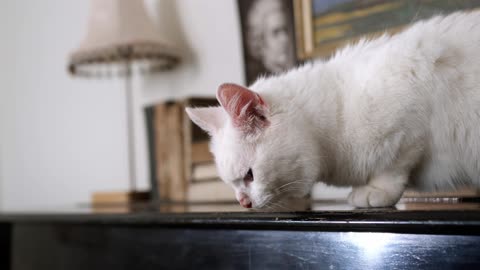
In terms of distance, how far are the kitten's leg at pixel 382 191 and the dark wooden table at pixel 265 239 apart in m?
0.02

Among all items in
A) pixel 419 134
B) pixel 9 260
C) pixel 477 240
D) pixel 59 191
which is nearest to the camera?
pixel 477 240

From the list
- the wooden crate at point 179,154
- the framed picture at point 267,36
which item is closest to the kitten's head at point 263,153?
the wooden crate at point 179,154

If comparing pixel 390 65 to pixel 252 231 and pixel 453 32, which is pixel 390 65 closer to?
pixel 453 32

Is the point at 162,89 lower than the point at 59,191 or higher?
higher

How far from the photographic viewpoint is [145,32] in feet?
5.34

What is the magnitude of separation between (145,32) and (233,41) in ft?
0.95

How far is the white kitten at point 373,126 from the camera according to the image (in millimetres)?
672

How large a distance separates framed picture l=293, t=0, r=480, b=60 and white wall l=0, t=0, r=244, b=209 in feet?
0.96

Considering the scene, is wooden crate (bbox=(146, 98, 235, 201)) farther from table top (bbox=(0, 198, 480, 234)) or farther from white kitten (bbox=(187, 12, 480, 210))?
white kitten (bbox=(187, 12, 480, 210))

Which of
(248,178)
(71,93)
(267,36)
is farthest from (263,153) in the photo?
(71,93)

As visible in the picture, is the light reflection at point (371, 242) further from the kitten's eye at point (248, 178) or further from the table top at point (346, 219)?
the kitten's eye at point (248, 178)

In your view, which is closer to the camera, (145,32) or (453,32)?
(453,32)

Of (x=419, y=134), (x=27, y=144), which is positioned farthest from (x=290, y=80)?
(x=27, y=144)

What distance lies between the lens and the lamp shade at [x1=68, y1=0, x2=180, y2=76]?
1602 millimetres
